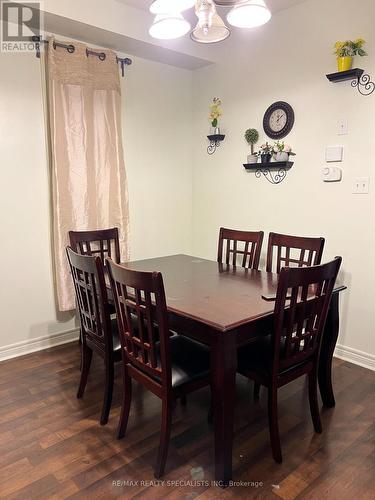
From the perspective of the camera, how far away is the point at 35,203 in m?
2.87

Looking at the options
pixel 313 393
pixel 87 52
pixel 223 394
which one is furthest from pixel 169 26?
pixel 313 393

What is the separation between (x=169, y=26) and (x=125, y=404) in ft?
6.58

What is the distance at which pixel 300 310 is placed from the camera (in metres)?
1.67

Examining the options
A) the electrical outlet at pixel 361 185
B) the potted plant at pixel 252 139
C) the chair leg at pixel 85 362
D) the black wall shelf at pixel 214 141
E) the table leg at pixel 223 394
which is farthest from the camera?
the black wall shelf at pixel 214 141

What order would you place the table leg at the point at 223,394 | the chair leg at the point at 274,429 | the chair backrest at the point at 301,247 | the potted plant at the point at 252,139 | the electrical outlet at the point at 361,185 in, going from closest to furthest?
the table leg at the point at 223,394 < the chair leg at the point at 274,429 < the chair backrest at the point at 301,247 < the electrical outlet at the point at 361,185 < the potted plant at the point at 252,139

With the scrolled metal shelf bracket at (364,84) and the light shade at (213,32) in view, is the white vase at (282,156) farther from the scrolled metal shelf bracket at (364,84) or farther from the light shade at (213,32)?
the light shade at (213,32)

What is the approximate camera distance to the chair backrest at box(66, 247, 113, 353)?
1.86 meters

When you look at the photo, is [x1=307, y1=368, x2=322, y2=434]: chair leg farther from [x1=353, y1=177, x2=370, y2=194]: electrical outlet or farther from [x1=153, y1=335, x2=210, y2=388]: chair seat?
[x1=353, y1=177, x2=370, y2=194]: electrical outlet

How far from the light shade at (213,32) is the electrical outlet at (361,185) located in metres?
1.37

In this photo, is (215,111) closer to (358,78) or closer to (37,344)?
(358,78)

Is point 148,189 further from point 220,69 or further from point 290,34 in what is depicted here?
point 290,34

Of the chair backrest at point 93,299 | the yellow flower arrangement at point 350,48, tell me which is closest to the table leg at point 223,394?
the chair backrest at point 93,299

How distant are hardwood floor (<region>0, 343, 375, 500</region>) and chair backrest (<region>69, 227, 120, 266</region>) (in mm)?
949

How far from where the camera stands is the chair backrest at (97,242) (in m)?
2.77
